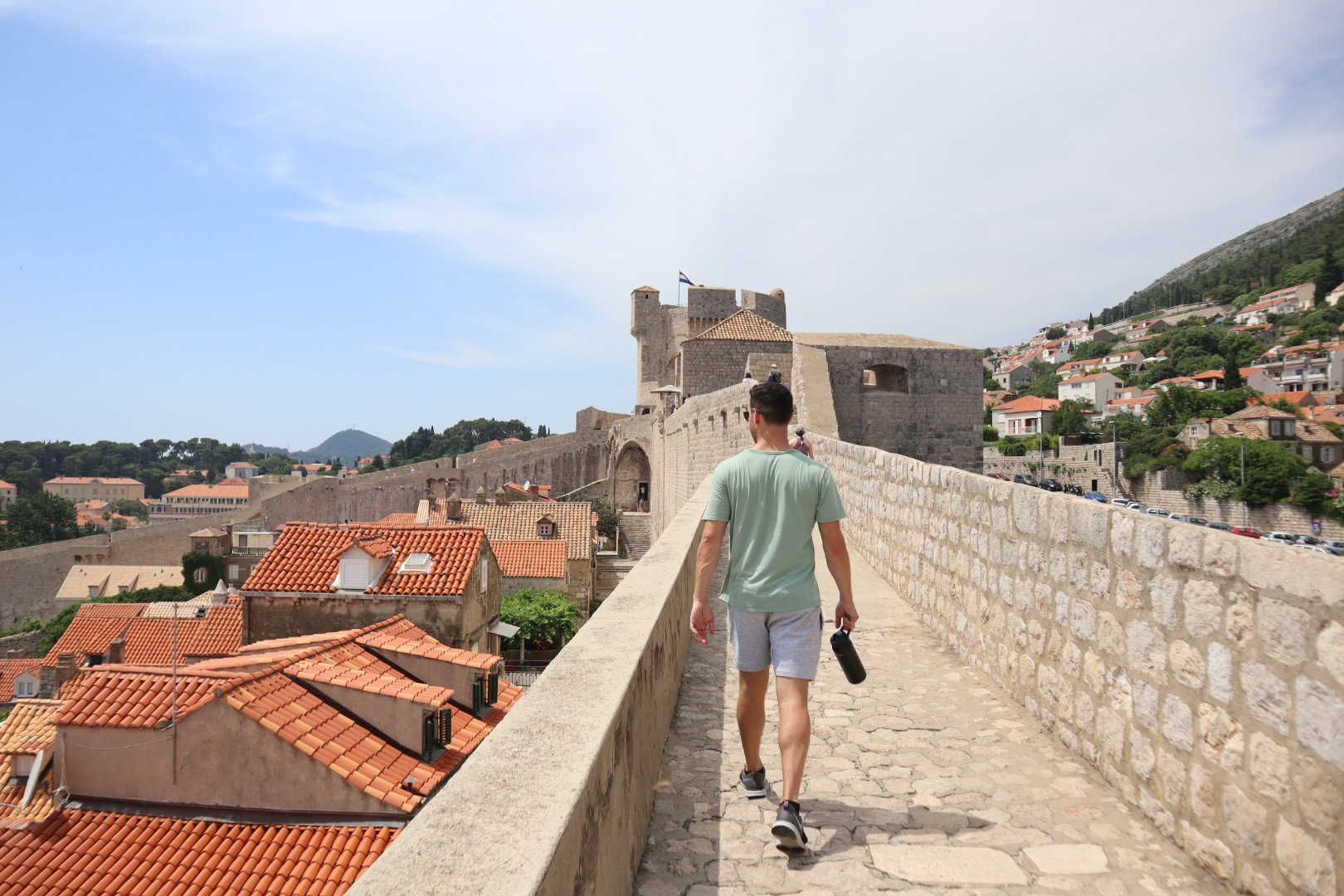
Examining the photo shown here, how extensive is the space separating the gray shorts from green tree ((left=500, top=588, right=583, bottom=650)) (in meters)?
19.7

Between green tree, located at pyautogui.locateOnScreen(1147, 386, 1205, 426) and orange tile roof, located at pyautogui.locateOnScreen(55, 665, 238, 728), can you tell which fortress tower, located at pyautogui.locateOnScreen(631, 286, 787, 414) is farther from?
orange tile roof, located at pyautogui.locateOnScreen(55, 665, 238, 728)

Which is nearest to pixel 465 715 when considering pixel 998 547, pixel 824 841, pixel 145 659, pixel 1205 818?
pixel 998 547

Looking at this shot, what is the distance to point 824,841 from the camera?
2.68 metres

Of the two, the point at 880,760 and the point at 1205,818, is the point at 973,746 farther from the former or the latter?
the point at 1205,818

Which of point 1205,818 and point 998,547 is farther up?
point 998,547

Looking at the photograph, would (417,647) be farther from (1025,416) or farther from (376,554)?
(1025,416)

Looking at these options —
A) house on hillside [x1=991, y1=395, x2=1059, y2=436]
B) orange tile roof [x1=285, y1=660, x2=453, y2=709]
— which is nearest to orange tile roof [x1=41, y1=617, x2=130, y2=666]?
orange tile roof [x1=285, y1=660, x2=453, y2=709]

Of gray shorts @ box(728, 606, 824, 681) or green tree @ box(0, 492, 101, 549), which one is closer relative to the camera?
gray shorts @ box(728, 606, 824, 681)

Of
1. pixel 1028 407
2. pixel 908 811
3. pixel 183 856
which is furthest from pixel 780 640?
pixel 1028 407

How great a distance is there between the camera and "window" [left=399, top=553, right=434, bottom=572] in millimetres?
15587

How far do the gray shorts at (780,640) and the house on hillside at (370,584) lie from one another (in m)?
13.0

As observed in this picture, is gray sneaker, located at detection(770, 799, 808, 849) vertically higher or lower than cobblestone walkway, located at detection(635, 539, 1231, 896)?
higher

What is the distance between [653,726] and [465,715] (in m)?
7.93

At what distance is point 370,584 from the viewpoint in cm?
1523
